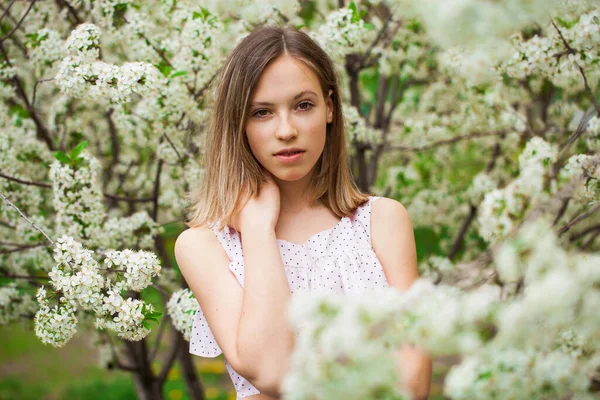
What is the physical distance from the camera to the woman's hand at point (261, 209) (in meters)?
2.15

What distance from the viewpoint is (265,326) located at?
6.18 ft

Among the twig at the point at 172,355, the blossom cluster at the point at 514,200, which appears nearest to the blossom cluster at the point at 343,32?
the blossom cluster at the point at 514,200

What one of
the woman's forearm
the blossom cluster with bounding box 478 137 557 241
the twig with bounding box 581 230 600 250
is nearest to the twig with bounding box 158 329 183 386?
the woman's forearm

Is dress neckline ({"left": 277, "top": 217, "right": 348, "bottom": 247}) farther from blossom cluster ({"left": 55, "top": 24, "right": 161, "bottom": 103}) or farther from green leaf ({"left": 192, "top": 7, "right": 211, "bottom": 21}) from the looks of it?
green leaf ({"left": 192, "top": 7, "right": 211, "bottom": 21})

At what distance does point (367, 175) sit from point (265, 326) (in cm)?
239

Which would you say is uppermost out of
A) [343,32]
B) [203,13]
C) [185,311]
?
[203,13]

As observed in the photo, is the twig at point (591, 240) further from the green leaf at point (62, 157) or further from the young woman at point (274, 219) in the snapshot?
the green leaf at point (62, 157)

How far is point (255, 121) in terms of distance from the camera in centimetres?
223

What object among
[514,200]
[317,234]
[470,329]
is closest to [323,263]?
[317,234]

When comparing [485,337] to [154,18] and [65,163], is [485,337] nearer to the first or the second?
[65,163]

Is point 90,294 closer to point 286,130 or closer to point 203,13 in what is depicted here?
point 286,130

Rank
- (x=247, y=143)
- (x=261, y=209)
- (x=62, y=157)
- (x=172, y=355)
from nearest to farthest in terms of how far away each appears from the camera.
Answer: (x=261, y=209), (x=247, y=143), (x=62, y=157), (x=172, y=355)

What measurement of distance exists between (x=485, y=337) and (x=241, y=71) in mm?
1370

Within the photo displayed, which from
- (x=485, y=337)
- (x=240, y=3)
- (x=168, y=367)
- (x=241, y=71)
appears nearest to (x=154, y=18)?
(x=240, y=3)
